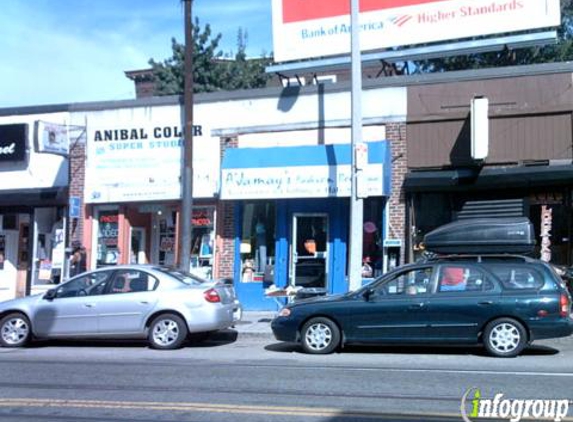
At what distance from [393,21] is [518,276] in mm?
8015

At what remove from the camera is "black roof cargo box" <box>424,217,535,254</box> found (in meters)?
11.7

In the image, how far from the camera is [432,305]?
35.3ft

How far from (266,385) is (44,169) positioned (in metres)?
12.6

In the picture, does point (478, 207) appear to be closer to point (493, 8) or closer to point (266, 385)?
point (493, 8)

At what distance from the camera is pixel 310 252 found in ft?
54.7

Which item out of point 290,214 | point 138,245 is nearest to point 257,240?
point 290,214

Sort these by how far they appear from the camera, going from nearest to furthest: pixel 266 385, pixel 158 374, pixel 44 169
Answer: pixel 266 385, pixel 158 374, pixel 44 169

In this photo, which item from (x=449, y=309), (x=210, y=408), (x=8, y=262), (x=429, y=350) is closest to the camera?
(x=210, y=408)

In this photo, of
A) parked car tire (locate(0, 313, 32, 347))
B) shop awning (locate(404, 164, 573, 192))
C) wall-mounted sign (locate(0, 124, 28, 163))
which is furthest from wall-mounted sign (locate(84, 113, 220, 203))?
parked car tire (locate(0, 313, 32, 347))

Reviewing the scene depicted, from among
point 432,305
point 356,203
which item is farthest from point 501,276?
point 356,203

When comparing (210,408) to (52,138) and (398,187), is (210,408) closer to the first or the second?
(398,187)

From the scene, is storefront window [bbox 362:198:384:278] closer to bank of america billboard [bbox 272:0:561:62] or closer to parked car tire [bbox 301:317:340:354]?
bank of america billboard [bbox 272:0:561:62]

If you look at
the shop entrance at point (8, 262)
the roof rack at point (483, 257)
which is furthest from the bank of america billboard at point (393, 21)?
the shop entrance at point (8, 262)

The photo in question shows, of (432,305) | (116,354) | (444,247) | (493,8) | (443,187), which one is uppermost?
Result: (493,8)
